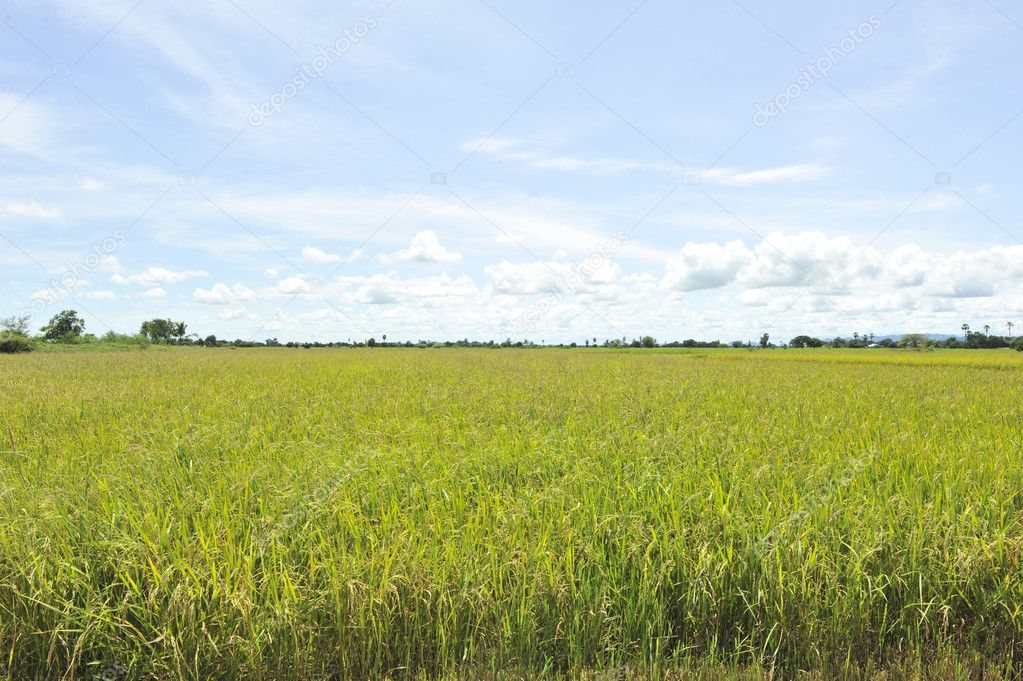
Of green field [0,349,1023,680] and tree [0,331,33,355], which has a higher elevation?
tree [0,331,33,355]

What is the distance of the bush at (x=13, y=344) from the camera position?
1369 inches

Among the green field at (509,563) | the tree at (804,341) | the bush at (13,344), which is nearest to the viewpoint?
the green field at (509,563)

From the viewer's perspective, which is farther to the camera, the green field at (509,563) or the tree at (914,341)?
the tree at (914,341)

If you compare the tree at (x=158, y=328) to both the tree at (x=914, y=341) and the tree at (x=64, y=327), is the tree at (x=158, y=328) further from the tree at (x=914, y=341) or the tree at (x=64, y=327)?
the tree at (x=914, y=341)

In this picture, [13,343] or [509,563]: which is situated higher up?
[13,343]

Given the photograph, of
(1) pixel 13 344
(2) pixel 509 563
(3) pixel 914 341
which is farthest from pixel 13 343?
(3) pixel 914 341

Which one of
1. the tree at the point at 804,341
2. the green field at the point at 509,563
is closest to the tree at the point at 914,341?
the tree at the point at 804,341

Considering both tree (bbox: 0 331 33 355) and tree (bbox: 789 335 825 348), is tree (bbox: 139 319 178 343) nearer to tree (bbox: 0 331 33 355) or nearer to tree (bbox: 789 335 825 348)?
tree (bbox: 0 331 33 355)

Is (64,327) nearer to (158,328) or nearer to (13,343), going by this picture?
(13,343)

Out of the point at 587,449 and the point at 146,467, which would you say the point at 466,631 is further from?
the point at 146,467

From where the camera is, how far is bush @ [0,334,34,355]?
3478cm

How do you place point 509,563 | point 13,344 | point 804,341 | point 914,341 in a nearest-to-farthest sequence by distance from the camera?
point 509,563 < point 13,344 < point 914,341 < point 804,341

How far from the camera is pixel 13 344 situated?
35.3 meters

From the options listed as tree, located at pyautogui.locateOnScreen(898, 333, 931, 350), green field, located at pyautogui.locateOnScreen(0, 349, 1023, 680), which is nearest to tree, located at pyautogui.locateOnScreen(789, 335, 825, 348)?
tree, located at pyautogui.locateOnScreen(898, 333, 931, 350)
